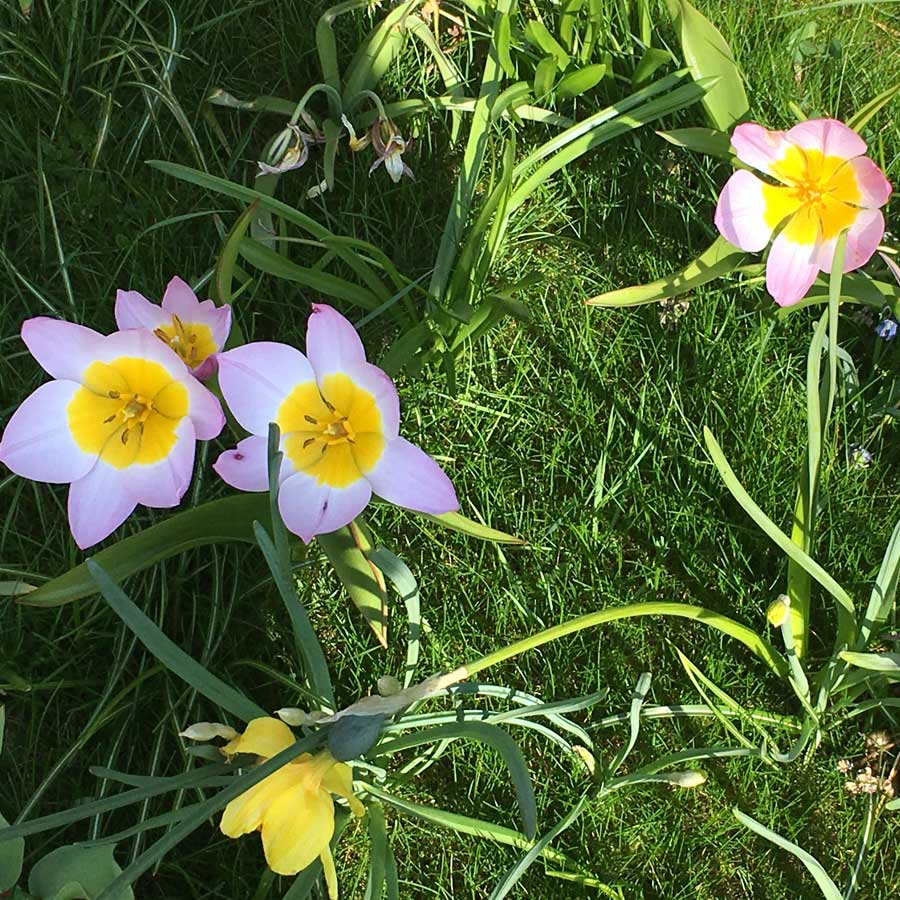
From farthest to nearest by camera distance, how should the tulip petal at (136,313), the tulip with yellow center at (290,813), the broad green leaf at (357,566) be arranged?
the broad green leaf at (357,566) → the tulip petal at (136,313) → the tulip with yellow center at (290,813)

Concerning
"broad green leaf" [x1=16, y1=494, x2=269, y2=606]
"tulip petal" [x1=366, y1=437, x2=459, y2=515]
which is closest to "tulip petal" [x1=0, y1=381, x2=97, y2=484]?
"broad green leaf" [x1=16, y1=494, x2=269, y2=606]

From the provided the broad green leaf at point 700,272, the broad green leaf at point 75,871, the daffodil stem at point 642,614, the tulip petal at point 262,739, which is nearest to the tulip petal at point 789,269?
the broad green leaf at point 700,272

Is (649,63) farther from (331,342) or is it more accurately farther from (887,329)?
(331,342)

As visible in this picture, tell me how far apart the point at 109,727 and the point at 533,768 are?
0.67 m

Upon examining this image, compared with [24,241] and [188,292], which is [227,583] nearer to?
[188,292]

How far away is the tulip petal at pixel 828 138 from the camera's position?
47.8 inches

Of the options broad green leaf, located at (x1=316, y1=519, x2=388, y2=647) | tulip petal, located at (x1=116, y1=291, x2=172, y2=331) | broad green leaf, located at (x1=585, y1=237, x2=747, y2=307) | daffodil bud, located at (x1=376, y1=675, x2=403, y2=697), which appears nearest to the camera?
daffodil bud, located at (x1=376, y1=675, x2=403, y2=697)

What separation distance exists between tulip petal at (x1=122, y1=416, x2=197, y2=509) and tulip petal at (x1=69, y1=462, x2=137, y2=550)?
13 millimetres

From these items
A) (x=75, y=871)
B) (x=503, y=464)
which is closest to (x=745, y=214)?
(x=503, y=464)

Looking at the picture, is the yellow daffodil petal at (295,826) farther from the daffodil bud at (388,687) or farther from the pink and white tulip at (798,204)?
the pink and white tulip at (798,204)

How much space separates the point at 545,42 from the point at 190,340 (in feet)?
2.70

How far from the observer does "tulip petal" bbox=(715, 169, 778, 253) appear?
1.26 metres

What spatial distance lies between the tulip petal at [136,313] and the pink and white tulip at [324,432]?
0.40ft

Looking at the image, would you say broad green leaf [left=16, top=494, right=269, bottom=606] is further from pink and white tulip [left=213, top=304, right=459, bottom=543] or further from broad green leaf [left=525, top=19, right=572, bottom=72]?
broad green leaf [left=525, top=19, right=572, bottom=72]
